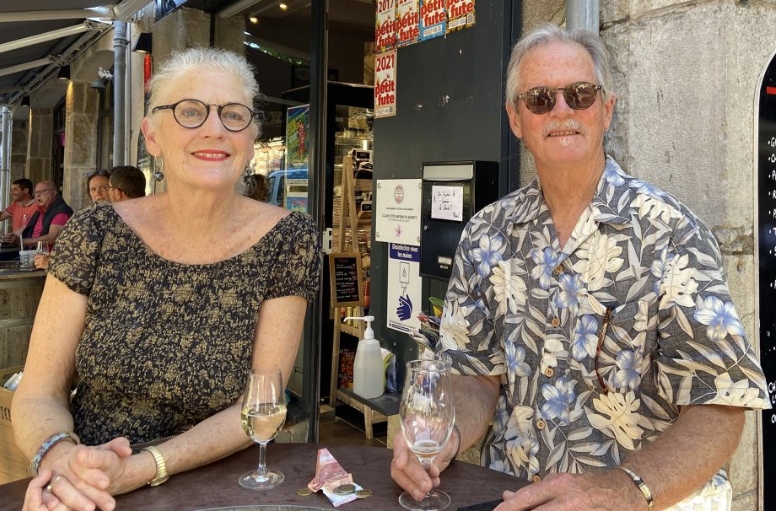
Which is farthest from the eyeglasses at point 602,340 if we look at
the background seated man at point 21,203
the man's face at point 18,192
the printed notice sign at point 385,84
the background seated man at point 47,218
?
the man's face at point 18,192

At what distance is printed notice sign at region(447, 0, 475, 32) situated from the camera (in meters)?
2.73

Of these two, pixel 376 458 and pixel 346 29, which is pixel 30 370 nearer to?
pixel 376 458

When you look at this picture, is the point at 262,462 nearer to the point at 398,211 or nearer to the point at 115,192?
the point at 398,211

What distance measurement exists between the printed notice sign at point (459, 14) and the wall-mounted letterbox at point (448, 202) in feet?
2.04

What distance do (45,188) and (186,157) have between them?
7166mm

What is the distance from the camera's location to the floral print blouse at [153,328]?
1.72 metres

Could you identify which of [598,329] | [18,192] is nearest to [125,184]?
[598,329]

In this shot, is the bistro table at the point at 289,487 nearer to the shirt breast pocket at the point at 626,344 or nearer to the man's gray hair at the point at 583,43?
the shirt breast pocket at the point at 626,344

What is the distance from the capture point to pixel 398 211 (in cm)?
326

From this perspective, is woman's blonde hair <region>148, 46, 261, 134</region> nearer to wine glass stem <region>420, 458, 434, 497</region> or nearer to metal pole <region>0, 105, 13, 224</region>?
wine glass stem <region>420, 458, 434, 497</region>

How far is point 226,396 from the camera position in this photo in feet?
5.64

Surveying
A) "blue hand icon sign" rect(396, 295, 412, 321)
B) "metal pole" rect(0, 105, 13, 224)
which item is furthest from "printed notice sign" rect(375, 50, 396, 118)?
"metal pole" rect(0, 105, 13, 224)

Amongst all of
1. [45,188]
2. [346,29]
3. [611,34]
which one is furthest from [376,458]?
[45,188]

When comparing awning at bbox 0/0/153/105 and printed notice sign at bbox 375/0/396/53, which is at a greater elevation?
awning at bbox 0/0/153/105
